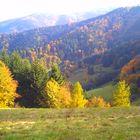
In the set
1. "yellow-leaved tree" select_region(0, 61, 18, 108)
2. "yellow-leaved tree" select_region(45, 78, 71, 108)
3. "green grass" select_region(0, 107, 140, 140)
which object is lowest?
"yellow-leaved tree" select_region(45, 78, 71, 108)

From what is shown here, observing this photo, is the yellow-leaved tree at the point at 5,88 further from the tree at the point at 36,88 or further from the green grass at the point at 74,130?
the green grass at the point at 74,130

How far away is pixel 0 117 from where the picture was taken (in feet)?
136

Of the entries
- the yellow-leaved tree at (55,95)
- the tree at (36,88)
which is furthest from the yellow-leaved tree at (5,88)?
the tree at (36,88)

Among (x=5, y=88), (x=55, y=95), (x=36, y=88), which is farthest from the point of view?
(x=36, y=88)

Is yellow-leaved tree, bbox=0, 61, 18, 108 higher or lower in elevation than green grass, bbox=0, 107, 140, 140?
lower

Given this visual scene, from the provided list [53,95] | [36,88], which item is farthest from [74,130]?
[36,88]

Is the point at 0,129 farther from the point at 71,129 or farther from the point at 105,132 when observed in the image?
the point at 105,132

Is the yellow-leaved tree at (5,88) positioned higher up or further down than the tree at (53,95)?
higher up

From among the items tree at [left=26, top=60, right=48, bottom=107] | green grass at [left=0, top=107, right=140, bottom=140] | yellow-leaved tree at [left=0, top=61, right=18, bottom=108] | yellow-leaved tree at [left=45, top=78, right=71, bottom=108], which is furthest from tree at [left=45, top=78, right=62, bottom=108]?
green grass at [left=0, top=107, right=140, bottom=140]

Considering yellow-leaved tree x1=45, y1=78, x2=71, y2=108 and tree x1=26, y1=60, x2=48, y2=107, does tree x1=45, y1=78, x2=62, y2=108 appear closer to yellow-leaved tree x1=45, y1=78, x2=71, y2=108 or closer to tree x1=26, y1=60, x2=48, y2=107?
yellow-leaved tree x1=45, y1=78, x2=71, y2=108

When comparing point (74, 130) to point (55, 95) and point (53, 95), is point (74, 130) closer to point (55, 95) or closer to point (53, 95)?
point (53, 95)

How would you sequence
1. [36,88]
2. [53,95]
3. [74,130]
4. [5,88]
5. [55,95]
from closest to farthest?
[74,130] < [5,88] < [53,95] < [55,95] < [36,88]

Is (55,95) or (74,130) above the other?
(74,130)

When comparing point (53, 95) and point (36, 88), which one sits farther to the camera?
point (36, 88)
